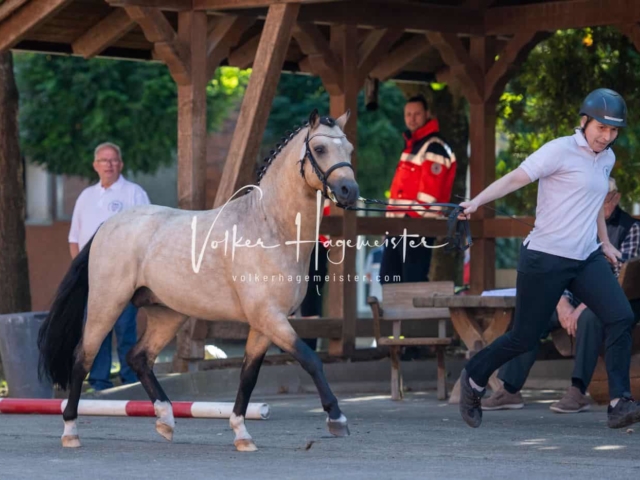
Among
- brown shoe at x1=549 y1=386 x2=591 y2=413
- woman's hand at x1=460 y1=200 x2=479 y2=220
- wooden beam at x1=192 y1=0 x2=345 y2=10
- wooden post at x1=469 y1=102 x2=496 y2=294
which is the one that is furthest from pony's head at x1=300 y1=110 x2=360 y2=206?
wooden post at x1=469 y1=102 x2=496 y2=294

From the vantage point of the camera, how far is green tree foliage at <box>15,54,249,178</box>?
22.8 metres

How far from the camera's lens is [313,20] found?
11977 mm

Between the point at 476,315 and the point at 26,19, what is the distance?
452 cm

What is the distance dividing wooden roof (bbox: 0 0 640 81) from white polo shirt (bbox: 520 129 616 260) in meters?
4.38

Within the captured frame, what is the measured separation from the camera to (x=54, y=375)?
8320mm

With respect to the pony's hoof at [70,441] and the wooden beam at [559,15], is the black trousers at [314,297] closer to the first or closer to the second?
the wooden beam at [559,15]

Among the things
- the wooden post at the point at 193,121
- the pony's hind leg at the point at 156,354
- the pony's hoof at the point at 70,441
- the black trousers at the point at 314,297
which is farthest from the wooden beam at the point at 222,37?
the pony's hoof at the point at 70,441

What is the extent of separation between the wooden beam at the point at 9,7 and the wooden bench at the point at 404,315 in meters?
3.79

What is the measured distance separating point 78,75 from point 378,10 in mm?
11177

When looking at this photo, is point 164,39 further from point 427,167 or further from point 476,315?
point 476,315

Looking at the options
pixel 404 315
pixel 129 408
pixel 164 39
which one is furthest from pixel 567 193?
pixel 164 39

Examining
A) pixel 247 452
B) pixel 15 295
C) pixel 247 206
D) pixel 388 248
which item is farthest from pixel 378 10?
pixel 247 452

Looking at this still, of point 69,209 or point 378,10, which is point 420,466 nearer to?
point 378,10

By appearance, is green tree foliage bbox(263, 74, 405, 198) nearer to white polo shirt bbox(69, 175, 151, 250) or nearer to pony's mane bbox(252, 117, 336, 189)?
white polo shirt bbox(69, 175, 151, 250)
